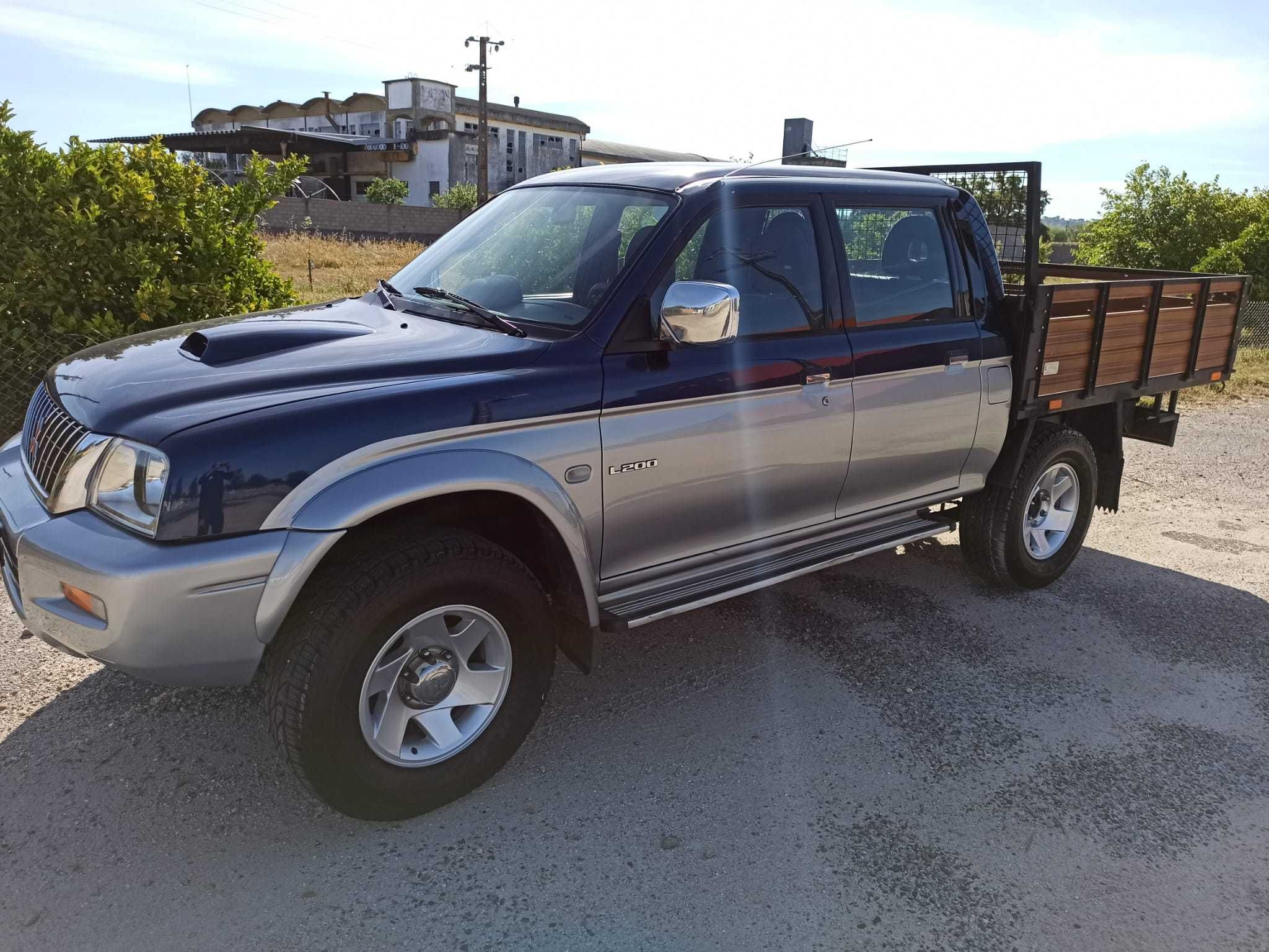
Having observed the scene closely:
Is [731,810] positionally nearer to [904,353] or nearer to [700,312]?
[700,312]

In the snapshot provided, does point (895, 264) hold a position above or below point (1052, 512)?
above

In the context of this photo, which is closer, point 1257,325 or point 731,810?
point 731,810

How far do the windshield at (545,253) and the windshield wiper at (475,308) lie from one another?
1.2 inches

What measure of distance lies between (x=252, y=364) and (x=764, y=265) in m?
1.92

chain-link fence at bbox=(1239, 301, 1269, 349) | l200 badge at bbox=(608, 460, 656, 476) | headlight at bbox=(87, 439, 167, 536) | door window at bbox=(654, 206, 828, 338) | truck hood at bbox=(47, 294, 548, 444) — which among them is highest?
door window at bbox=(654, 206, 828, 338)

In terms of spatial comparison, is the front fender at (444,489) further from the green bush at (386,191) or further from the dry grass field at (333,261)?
the green bush at (386,191)

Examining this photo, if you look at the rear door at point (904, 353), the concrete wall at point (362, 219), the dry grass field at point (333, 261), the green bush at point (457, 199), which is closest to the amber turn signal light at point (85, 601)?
the rear door at point (904, 353)

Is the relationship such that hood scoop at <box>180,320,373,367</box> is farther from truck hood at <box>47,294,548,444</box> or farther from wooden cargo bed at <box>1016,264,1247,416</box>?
wooden cargo bed at <box>1016,264,1247,416</box>

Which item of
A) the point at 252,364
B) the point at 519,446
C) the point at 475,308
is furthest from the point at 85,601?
the point at 475,308

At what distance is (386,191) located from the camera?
48.3 metres

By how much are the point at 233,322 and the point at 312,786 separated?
1756mm

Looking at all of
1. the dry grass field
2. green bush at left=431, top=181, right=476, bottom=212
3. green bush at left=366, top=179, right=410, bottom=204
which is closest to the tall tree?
the dry grass field

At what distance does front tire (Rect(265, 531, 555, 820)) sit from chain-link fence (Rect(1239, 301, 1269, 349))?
15519 millimetres

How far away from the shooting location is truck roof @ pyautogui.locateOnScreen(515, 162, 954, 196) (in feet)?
12.0
